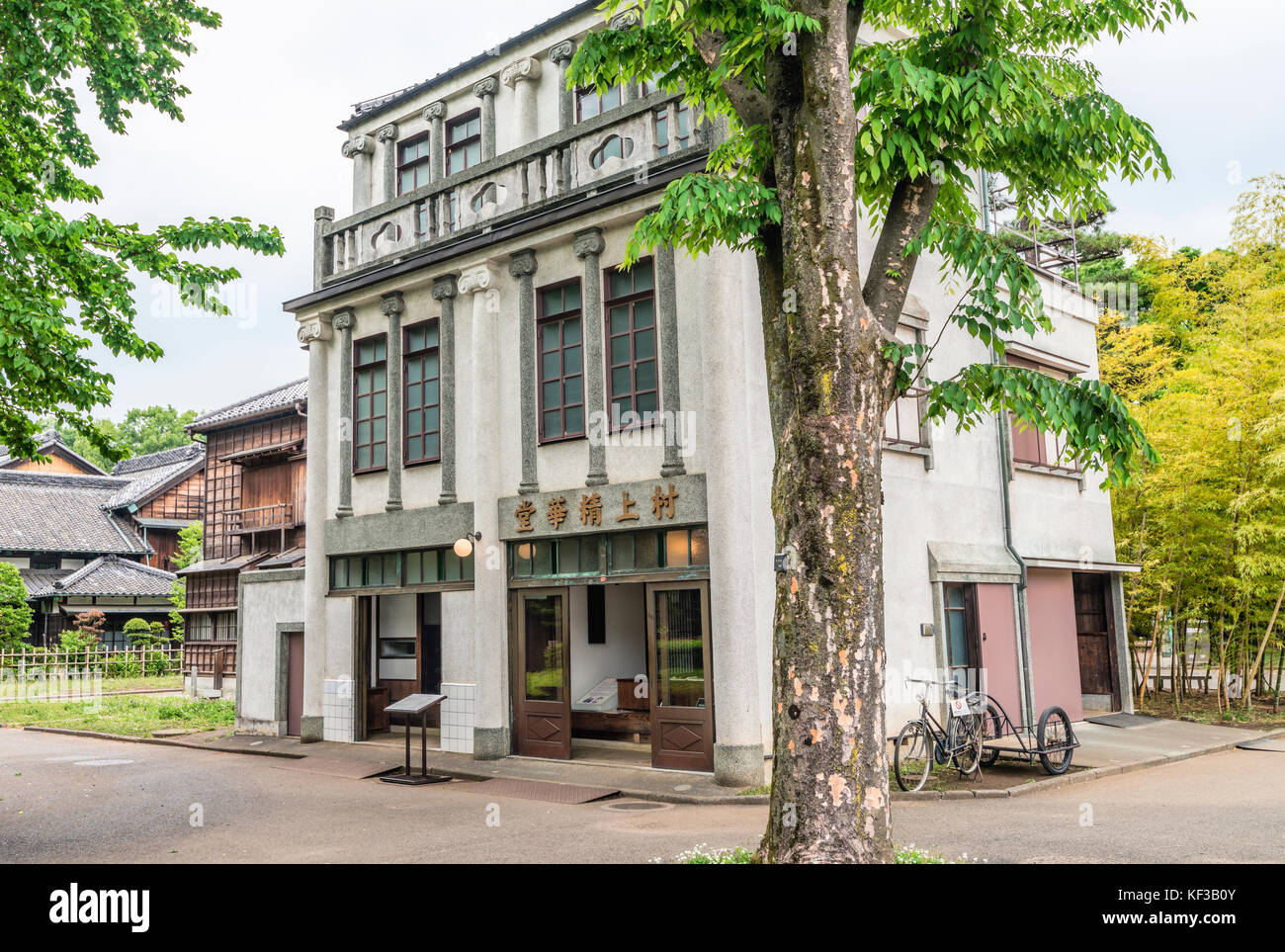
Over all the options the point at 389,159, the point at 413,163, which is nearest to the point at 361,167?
the point at 389,159

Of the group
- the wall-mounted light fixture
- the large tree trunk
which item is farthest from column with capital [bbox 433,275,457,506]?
the large tree trunk

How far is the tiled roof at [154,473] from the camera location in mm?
41625

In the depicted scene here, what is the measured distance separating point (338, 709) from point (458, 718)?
2459mm

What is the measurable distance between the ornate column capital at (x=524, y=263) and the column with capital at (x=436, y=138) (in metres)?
3.56

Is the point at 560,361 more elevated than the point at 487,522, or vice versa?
the point at 560,361

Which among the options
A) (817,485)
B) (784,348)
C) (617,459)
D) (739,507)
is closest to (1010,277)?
(784,348)

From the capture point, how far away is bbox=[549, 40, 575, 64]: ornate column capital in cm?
1491

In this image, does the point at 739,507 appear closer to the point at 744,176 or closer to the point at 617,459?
the point at 617,459

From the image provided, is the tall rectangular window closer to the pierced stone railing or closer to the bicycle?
the pierced stone railing

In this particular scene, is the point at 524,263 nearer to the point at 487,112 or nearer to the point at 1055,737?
the point at 487,112

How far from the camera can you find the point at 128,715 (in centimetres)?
2258

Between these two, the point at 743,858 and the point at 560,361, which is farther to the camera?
the point at 560,361

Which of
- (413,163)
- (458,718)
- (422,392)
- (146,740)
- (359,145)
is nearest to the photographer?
(458,718)

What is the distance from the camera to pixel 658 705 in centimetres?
1195
